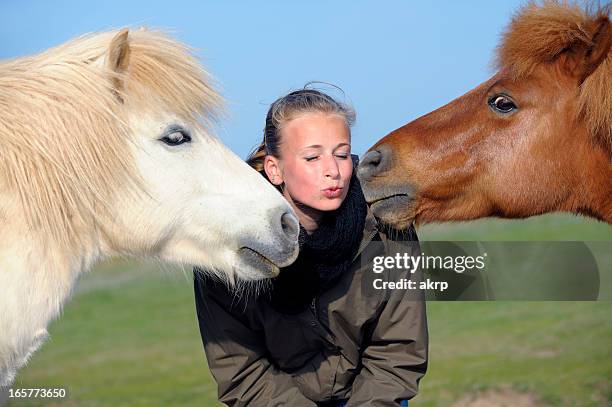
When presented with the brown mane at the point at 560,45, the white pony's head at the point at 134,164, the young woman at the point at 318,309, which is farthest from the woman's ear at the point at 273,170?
the brown mane at the point at 560,45

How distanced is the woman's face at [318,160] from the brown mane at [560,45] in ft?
2.99

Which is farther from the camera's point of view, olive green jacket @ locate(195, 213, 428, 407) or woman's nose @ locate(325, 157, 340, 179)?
olive green jacket @ locate(195, 213, 428, 407)

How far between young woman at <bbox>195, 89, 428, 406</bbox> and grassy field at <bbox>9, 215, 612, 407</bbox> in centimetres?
212

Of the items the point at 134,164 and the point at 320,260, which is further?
the point at 320,260

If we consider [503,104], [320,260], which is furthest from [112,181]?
[503,104]

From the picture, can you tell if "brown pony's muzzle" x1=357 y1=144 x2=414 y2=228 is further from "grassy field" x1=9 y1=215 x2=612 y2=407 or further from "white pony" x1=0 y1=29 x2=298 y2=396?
"grassy field" x1=9 y1=215 x2=612 y2=407

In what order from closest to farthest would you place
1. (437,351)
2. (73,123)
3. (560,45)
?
(73,123) → (560,45) → (437,351)

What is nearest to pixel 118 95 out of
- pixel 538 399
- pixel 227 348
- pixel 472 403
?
pixel 227 348

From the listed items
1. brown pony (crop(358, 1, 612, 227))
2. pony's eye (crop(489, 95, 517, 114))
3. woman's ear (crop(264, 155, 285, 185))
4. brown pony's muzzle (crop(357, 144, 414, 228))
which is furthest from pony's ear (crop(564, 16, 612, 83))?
woman's ear (crop(264, 155, 285, 185))

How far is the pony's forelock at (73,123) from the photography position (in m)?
2.61

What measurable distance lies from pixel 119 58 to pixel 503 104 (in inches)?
71.1

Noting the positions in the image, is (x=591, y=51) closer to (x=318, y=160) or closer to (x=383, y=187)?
(x=383, y=187)

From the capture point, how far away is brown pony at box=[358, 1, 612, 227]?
328 cm

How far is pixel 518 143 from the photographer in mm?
3373
